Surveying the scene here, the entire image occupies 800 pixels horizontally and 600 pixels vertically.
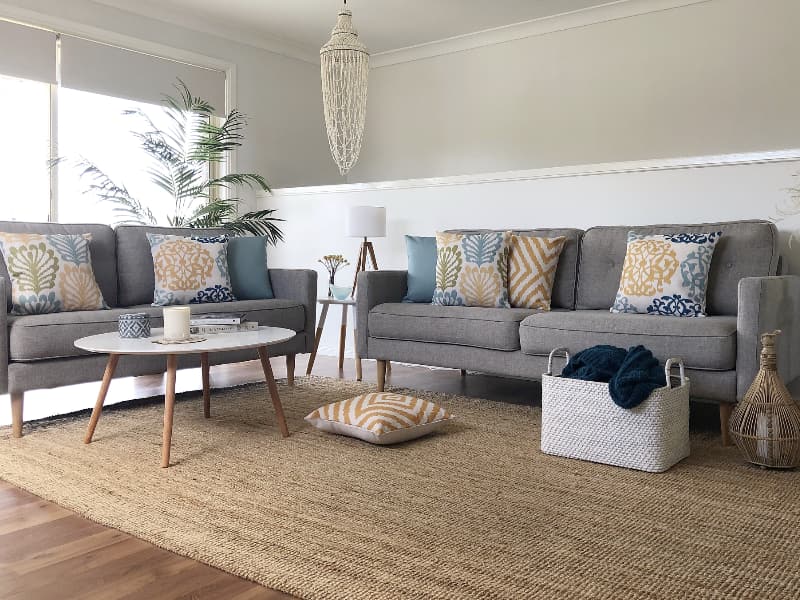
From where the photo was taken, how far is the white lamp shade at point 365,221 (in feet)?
16.2

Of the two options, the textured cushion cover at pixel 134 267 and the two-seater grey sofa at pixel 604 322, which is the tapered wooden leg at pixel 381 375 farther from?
the textured cushion cover at pixel 134 267

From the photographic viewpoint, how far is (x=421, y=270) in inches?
165

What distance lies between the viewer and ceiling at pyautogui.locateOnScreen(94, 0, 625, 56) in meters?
5.46

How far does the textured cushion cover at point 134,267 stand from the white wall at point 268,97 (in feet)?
6.78

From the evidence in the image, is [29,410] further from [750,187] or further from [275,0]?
[750,187]

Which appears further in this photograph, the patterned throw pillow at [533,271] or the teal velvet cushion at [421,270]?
the teal velvet cushion at [421,270]

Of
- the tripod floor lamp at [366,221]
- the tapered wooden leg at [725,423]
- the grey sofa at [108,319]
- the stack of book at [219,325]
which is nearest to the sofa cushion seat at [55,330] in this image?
the grey sofa at [108,319]

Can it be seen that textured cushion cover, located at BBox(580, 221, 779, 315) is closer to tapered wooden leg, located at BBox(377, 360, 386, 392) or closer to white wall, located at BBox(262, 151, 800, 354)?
white wall, located at BBox(262, 151, 800, 354)

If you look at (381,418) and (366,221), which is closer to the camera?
(381,418)

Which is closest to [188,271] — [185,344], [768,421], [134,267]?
[134,267]

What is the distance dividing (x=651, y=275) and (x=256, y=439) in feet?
6.29

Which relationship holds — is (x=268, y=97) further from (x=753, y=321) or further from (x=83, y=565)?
(x=83, y=565)

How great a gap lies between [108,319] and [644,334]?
2.36 meters

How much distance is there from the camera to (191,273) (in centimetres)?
397
